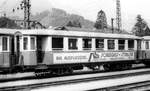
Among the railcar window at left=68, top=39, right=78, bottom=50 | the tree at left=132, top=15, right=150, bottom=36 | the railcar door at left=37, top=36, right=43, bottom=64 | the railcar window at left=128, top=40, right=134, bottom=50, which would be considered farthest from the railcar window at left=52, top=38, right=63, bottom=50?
the tree at left=132, top=15, right=150, bottom=36

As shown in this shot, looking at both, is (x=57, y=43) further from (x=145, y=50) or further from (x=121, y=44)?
(x=145, y=50)

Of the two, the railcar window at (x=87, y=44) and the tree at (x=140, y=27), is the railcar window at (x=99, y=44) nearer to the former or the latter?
the railcar window at (x=87, y=44)

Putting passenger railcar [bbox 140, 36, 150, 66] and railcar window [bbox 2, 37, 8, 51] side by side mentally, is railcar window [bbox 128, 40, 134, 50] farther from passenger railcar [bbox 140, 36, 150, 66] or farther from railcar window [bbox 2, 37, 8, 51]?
railcar window [bbox 2, 37, 8, 51]

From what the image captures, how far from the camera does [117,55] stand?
24812mm

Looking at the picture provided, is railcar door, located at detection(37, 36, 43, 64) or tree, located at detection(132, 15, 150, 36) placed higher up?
tree, located at detection(132, 15, 150, 36)

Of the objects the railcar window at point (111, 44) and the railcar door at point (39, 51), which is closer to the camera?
the railcar door at point (39, 51)

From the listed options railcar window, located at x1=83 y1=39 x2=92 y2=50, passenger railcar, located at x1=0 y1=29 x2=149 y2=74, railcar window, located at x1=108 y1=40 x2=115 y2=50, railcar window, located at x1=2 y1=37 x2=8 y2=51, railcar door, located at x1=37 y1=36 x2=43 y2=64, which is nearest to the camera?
railcar window, located at x1=2 y1=37 x2=8 y2=51

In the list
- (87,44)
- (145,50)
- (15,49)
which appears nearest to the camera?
(15,49)

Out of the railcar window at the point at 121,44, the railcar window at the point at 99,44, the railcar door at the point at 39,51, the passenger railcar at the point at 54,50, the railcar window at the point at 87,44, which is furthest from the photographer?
the railcar window at the point at 121,44

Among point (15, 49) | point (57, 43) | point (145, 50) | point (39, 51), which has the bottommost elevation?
point (145, 50)

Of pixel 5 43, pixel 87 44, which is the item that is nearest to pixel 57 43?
pixel 87 44

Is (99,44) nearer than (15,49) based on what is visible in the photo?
No

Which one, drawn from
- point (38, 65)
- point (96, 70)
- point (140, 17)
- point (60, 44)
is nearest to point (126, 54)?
point (96, 70)

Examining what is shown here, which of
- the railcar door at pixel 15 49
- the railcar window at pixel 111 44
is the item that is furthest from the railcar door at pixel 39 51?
the railcar window at pixel 111 44
